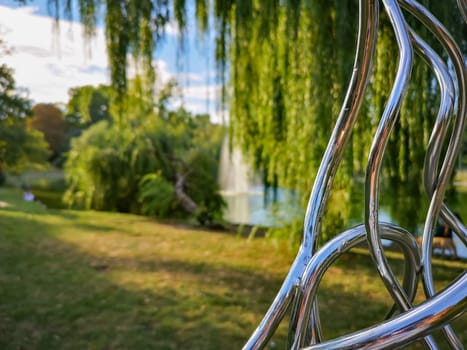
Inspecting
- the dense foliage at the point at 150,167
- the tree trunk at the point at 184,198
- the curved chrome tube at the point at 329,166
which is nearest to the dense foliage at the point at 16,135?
the dense foliage at the point at 150,167

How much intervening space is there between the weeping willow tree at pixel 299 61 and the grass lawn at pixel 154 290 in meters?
0.81

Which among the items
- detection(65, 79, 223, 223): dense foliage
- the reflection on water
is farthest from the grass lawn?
detection(65, 79, 223, 223): dense foliage

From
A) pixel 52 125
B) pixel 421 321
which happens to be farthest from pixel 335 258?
pixel 52 125

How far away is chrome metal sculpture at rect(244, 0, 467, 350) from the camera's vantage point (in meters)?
0.60

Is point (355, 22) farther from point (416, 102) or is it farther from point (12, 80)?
point (12, 80)

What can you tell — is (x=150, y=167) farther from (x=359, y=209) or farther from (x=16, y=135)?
(x=359, y=209)

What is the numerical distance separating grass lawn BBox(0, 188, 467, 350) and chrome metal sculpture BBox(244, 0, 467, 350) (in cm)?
154

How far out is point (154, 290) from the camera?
306 cm

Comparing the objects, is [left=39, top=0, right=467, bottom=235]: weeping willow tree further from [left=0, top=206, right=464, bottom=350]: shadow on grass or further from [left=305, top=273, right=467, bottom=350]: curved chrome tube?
[left=305, top=273, right=467, bottom=350]: curved chrome tube

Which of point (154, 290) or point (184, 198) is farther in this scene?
point (184, 198)

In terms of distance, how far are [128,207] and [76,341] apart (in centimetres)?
530

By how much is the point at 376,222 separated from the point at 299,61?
5.92ft

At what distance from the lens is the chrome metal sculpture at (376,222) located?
596 mm

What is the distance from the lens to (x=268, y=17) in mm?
2244
